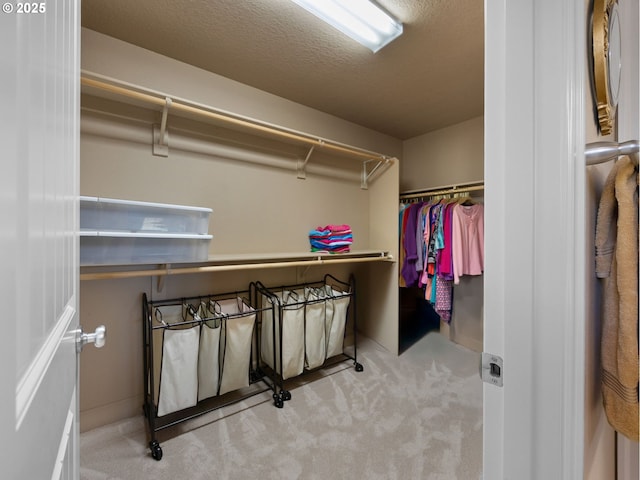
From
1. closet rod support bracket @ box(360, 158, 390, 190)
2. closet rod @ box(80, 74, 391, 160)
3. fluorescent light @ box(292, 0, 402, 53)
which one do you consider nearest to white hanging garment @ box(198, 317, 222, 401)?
closet rod @ box(80, 74, 391, 160)

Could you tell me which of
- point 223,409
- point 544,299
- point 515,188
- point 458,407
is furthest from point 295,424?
point 515,188

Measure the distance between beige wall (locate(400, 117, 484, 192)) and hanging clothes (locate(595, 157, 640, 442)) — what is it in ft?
7.72

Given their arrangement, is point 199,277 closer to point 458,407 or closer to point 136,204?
point 136,204

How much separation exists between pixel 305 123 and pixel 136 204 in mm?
1721

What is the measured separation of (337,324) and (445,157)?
219 centimetres

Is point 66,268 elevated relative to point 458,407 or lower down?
elevated

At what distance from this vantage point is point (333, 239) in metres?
2.48

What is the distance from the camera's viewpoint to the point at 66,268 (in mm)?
577

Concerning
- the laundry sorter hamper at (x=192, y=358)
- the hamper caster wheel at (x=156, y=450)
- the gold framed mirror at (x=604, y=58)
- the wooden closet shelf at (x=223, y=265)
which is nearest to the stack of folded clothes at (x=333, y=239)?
the wooden closet shelf at (x=223, y=265)

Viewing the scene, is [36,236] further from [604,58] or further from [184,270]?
[184,270]

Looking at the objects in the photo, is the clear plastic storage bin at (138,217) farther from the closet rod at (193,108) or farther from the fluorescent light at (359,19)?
the fluorescent light at (359,19)

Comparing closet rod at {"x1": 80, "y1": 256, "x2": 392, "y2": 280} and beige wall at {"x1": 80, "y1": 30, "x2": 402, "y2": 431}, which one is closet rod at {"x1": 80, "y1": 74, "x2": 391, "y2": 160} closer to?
beige wall at {"x1": 80, "y1": 30, "x2": 402, "y2": 431}

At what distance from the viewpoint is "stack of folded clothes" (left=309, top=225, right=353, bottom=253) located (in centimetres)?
248

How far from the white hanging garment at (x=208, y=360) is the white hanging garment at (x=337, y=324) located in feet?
3.01
